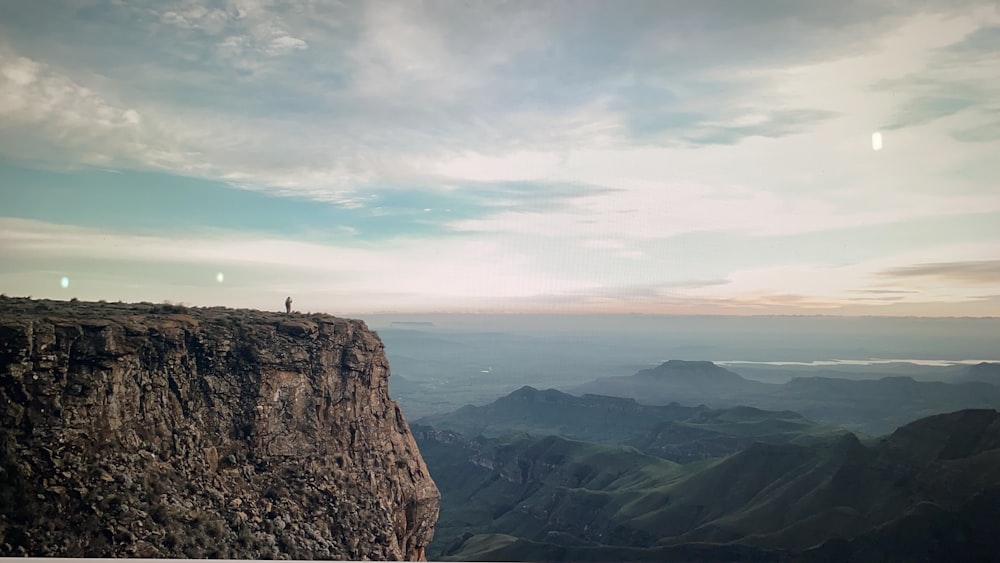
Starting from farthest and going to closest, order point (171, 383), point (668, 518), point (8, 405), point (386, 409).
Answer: point (668, 518) → point (386, 409) → point (171, 383) → point (8, 405)

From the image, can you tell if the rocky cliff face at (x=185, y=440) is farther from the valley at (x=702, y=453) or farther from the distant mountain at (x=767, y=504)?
the distant mountain at (x=767, y=504)

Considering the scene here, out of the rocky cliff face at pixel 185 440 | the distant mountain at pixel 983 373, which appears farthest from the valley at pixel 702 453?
the rocky cliff face at pixel 185 440

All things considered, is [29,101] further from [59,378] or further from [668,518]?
[668,518]

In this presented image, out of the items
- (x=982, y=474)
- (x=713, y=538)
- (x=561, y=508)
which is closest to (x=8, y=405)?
(x=982, y=474)

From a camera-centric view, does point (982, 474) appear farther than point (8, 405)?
Yes

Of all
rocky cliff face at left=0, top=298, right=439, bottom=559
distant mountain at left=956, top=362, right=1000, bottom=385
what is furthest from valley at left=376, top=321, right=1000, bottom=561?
rocky cliff face at left=0, top=298, right=439, bottom=559

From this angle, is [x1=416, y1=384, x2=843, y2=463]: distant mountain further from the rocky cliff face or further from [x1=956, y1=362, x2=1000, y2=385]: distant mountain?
the rocky cliff face

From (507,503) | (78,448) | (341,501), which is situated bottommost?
(507,503)

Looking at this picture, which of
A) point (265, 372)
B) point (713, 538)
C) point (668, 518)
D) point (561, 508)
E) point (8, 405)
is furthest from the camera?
point (561, 508)
